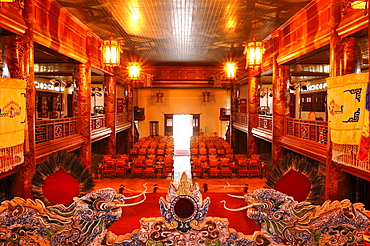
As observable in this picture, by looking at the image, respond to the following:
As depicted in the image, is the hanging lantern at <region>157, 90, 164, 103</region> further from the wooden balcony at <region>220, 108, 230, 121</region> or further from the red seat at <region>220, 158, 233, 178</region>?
the red seat at <region>220, 158, 233, 178</region>

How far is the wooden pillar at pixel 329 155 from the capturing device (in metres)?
5.58

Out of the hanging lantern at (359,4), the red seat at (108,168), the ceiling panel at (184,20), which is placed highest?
the ceiling panel at (184,20)

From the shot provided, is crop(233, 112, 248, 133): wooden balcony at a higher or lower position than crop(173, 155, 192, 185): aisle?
higher

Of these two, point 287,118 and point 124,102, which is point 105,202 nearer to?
point 287,118

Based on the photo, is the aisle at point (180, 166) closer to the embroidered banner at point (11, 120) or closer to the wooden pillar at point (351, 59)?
the embroidered banner at point (11, 120)

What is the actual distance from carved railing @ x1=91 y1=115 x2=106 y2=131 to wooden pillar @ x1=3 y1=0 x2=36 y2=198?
4.94 metres

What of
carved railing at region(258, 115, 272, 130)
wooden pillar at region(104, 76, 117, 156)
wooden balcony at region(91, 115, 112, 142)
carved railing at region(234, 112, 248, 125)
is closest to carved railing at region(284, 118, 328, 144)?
carved railing at region(258, 115, 272, 130)

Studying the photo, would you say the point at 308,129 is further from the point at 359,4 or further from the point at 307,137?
the point at 359,4

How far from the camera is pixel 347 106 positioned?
4.48 metres

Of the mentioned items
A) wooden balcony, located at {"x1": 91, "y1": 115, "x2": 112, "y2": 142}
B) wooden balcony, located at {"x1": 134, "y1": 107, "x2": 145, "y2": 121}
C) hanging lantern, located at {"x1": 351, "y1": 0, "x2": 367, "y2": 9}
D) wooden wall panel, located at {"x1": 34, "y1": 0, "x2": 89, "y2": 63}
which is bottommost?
wooden balcony, located at {"x1": 91, "y1": 115, "x2": 112, "y2": 142}

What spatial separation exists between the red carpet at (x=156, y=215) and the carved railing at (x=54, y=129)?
3156 mm

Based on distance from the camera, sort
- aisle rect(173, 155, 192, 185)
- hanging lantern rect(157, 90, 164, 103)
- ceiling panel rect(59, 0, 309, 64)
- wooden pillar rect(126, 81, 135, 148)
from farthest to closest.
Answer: hanging lantern rect(157, 90, 164, 103), wooden pillar rect(126, 81, 135, 148), aisle rect(173, 155, 192, 185), ceiling panel rect(59, 0, 309, 64)

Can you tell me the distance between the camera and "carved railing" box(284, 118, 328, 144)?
6770mm

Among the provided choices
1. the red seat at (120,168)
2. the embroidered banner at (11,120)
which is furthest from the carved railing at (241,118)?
the embroidered banner at (11,120)
